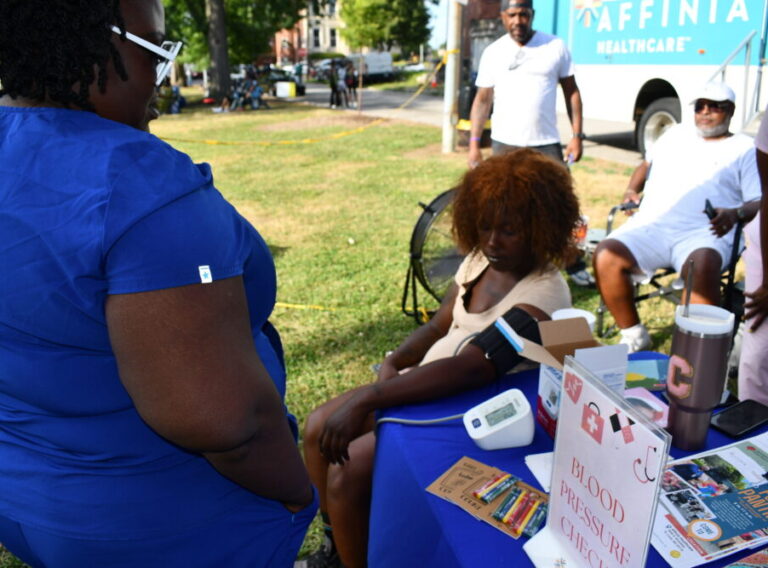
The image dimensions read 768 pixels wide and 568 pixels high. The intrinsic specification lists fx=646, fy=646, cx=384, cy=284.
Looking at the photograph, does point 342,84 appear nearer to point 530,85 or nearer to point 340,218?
point 340,218

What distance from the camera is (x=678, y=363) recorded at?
1376mm

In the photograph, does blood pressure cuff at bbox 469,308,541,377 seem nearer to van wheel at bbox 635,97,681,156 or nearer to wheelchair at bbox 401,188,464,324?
wheelchair at bbox 401,188,464,324

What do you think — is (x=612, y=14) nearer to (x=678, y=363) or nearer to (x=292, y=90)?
(x=678, y=363)

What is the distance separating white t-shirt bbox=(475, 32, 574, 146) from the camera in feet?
16.0

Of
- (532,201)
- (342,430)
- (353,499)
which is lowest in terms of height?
(353,499)

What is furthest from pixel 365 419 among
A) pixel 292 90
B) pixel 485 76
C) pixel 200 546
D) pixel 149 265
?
pixel 292 90

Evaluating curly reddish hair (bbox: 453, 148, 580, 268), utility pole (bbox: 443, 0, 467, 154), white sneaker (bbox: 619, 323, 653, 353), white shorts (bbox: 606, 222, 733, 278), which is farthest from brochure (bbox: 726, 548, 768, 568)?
utility pole (bbox: 443, 0, 467, 154)

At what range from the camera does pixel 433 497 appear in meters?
1.36

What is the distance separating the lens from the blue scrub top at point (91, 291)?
2.95 feet

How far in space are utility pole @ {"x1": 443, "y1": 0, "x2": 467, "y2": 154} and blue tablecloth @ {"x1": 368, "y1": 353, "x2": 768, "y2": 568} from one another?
836 centimetres

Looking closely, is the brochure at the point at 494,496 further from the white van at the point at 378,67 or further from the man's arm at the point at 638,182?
the white van at the point at 378,67

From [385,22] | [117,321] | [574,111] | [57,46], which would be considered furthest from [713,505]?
[385,22]

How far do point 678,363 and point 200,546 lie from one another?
3.36ft

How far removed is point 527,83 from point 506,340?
11.8 ft
